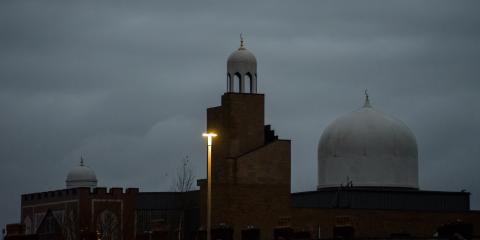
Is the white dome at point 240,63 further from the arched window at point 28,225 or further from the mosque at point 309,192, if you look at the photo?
the arched window at point 28,225

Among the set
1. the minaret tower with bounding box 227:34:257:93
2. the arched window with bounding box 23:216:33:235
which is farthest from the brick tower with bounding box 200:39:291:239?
the arched window with bounding box 23:216:33:235

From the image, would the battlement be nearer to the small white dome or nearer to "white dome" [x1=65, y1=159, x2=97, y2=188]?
"white dome" [x1=65, y1=159, x2=97, y2=188]

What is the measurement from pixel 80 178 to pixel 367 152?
46.5 meters

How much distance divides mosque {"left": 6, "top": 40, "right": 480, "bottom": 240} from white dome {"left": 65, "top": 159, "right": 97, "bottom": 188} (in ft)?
75.2

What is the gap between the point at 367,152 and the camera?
313 ft

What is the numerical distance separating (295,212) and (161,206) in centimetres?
2961

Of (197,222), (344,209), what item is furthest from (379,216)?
(197,222)

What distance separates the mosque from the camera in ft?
282

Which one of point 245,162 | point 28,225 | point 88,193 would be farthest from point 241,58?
point 28,225

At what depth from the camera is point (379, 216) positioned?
90.7 meters

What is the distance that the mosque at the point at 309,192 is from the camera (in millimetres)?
86062

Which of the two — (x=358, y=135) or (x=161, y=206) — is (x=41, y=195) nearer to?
(x=161, y=206)

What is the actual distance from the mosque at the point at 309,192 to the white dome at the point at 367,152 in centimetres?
7

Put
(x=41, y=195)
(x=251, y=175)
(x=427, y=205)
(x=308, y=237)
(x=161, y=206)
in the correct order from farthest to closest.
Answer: (x=41, y=195), (x=161, y=206), (x=427, y=205), (x=251, y=175), (x=308, y=237)
